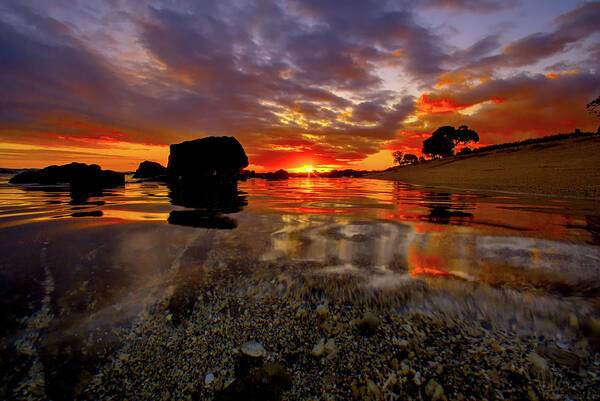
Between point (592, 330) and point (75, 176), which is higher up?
point (75, 176)

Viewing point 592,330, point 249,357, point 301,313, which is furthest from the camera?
point 301,313

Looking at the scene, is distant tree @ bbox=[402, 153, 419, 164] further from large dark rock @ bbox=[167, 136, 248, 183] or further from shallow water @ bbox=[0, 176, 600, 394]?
shallow water @ bbox=[0, 176, 600, 394]

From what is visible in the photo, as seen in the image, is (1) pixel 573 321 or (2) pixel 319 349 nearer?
(2) pixel 319 349

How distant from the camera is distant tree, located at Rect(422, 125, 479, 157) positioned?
136 feet

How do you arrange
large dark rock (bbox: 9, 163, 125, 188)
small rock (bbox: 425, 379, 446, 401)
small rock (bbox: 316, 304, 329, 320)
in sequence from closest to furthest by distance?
small rock (bbox: 425, 379, 446, 401) < small rock (bbox: 316, 304, 329, 320) < large dark rock (bbox: 9, 163, 125, 188)

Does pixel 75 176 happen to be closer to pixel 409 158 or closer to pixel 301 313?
pixel 301 313

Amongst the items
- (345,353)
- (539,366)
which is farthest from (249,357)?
(539,366)

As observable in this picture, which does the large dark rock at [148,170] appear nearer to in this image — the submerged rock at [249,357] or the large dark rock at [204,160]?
the large dark rock at [204,160]

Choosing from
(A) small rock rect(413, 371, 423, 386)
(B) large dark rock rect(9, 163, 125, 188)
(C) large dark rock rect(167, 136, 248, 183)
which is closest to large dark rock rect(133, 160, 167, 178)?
(C) large dark rock rect(167, 136, 248, 183)

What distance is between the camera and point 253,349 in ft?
3.25

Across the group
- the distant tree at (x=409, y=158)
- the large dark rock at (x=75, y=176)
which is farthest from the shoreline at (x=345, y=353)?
the distant tree at (x=409, y=158)

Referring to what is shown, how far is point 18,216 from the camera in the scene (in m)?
3.49

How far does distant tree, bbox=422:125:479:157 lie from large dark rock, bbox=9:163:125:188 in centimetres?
4726

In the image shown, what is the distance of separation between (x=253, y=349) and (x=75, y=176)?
56.5 ft
